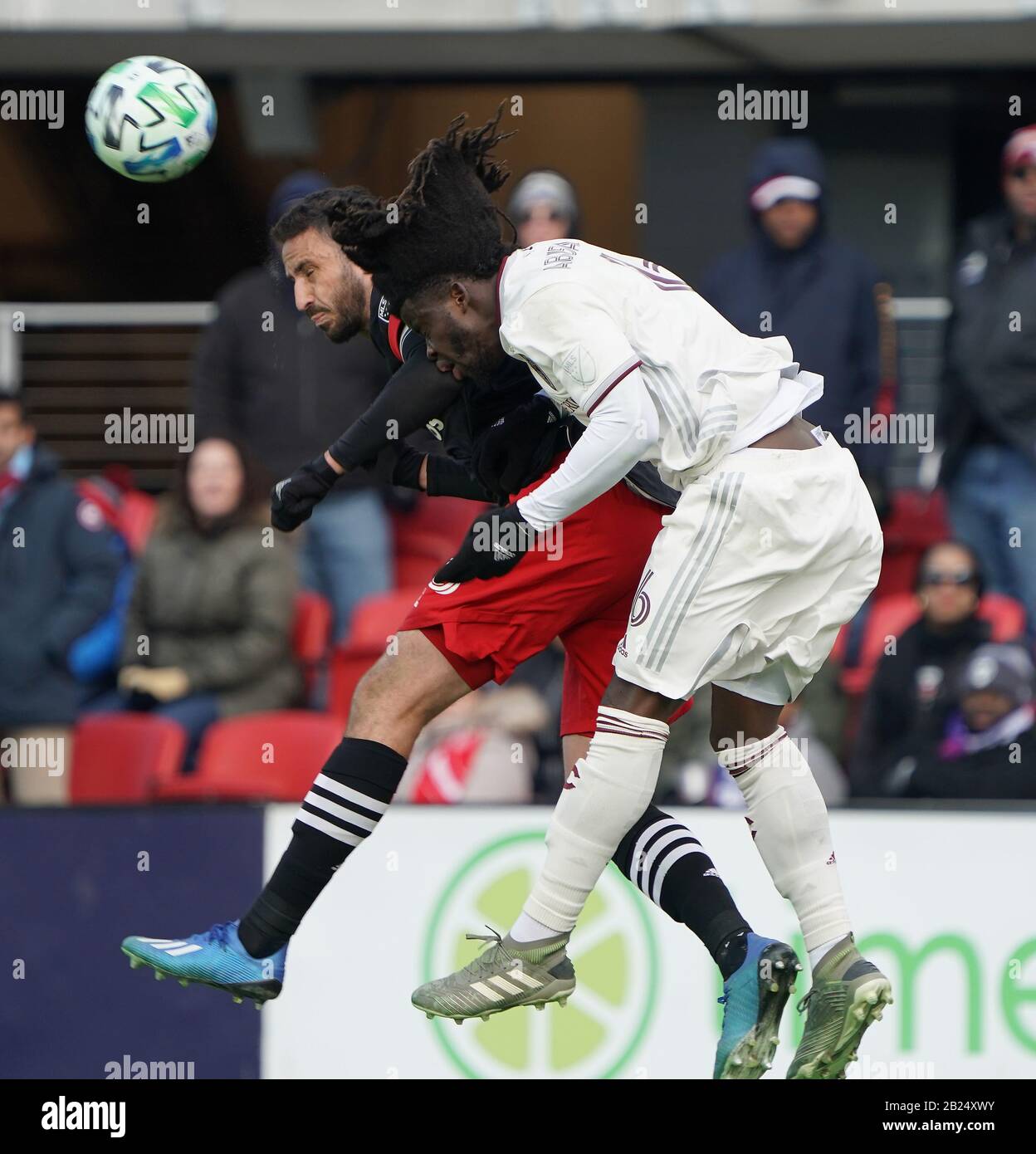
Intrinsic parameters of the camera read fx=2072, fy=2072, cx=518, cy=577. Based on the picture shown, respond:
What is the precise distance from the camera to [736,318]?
8.00m

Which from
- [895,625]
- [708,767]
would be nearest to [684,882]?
[708,767]

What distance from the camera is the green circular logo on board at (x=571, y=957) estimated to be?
7.24m

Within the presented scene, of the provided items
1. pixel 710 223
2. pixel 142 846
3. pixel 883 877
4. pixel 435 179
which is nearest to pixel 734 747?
pixel 435 179

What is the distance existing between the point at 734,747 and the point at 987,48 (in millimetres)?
6390

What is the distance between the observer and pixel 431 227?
15.8 feet

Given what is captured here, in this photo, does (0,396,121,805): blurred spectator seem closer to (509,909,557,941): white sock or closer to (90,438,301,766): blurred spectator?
(90,438,301,766): blurred spectator

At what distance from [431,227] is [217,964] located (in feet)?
6.00

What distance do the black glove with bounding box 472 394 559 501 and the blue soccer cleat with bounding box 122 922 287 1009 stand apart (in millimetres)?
1273

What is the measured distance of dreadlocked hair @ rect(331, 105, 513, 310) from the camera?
480cm

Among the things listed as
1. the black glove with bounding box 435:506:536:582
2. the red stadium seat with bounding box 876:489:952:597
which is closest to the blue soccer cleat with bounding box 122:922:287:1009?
the black glove with bounding box 435:506:536:582

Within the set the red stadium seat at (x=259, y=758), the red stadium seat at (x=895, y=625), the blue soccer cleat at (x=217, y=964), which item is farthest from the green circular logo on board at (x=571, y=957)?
Answer: the blue soccer cleat at (x=217, y=964)

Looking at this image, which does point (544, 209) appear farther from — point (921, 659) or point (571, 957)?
point (571, 957)

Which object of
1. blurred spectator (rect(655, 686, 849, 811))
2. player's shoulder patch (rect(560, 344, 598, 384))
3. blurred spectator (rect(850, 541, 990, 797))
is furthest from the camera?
blurred spectator (rect(850, 541, 990, 797))

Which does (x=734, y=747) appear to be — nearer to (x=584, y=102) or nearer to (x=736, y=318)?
(x=736, y=318)
